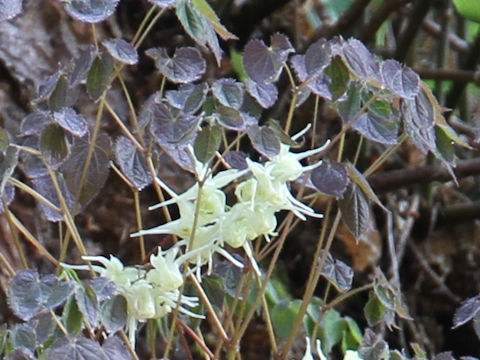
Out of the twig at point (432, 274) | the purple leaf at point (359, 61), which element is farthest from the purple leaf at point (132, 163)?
the twig at point (432, 274)

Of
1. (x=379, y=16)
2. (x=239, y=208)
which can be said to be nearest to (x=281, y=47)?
(x=239, y=208)

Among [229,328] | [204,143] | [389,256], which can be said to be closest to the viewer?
[204,143]

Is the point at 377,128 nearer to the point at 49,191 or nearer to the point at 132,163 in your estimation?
the point at 132,163

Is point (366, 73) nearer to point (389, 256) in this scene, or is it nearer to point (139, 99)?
point (139, 99)

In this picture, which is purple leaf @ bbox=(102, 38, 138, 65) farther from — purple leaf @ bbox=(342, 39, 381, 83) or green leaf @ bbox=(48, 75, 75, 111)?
purple leaf @ bbox=(342, 39, 381, 83)

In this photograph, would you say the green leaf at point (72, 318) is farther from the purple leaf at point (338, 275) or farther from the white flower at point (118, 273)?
the purple leaf at point (338, 275)

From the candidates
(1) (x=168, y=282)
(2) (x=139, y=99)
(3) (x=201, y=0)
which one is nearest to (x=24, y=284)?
(1) (x=168, y=282)
